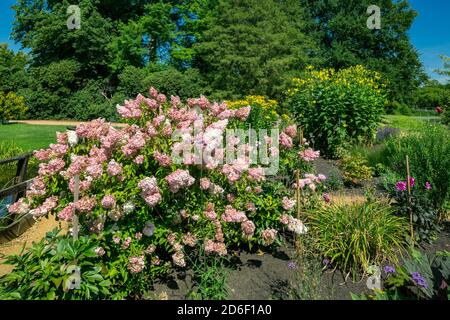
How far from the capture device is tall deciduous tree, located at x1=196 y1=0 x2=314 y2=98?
59.1ft

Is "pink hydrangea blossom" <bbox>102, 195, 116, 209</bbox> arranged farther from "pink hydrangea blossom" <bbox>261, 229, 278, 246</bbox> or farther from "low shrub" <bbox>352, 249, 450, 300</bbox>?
"low shrub" <bbox>352, 249, 450, 300</bbox>

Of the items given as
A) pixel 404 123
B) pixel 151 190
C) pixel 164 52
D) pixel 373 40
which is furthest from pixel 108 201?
pixel 373 40

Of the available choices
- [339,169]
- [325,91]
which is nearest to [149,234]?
[339,169]

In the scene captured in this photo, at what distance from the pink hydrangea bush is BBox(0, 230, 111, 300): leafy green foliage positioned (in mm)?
254

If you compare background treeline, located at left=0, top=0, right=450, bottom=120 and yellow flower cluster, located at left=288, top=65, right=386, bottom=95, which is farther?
background treeline, located at left=0, top=0, right=450, bottom=120

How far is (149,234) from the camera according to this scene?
238cm

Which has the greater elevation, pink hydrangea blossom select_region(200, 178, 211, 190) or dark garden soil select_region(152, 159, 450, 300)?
pink hydrangea blossom select_region(200, 178, 211, 190)

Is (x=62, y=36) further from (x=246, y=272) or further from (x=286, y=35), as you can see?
(x=246, y=272)

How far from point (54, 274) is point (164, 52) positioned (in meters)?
22.8

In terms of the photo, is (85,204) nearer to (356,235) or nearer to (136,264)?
(136,264)

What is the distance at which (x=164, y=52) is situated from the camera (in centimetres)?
2272

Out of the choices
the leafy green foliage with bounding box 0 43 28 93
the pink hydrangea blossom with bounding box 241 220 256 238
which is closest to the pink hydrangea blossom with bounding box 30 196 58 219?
the pink hydrangea blossom with bounding box 241 220 256 238
